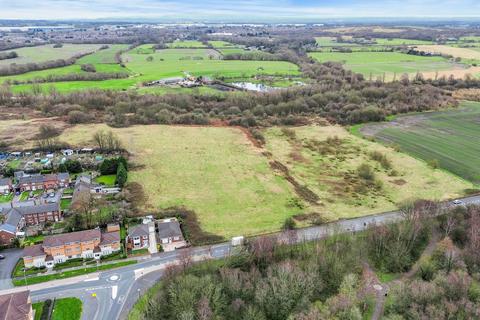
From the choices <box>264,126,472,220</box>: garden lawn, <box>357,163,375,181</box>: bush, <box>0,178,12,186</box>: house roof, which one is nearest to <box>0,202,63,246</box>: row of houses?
<box>0,178,12,186</box>: house roof

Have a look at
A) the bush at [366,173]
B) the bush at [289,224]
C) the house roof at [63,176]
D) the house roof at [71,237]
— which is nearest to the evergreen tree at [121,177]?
the house roof at [63,176]

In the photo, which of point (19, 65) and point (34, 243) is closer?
point (34, 243)

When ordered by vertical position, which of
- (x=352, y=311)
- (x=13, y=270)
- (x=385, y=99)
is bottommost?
(x=13, y=270)

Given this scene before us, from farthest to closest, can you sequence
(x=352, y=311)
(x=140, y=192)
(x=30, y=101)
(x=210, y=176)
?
(x=30, y=101), (x=210, y=176), (x=140, y=192), (x=352, y=311)

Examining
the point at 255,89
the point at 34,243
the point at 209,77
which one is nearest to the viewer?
the point at 34,243

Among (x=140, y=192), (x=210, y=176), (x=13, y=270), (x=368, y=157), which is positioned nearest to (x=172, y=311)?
(x=13, y=270)

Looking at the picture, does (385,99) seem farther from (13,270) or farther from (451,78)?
(13,270)
